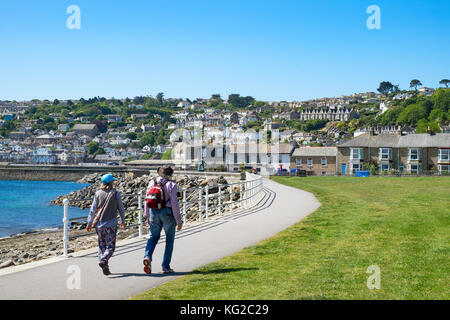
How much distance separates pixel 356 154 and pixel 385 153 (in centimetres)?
358

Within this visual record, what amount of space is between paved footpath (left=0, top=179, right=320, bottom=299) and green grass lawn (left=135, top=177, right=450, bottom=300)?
479 mm

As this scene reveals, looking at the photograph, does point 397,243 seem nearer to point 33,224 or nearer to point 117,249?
point 117,249

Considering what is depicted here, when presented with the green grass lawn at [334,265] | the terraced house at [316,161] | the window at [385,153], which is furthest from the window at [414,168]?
the green grass lawn at [334,265]

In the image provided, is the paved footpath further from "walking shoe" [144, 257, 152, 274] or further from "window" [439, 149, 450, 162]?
"window" [439, 149, 450, 162]

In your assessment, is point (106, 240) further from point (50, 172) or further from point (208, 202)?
point (50, 172)

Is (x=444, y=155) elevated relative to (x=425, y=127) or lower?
lower

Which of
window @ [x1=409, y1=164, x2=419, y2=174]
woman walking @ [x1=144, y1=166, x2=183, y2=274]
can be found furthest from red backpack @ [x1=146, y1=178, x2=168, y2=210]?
window @ [x1=409, y1=164, x2=419, y2=174]

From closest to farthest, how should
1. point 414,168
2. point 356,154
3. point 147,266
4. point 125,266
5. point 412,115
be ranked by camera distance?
point 147,266 < point 125,266 < point 414,168 < point 356,154 < point 412,115

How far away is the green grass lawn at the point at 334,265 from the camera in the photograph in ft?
23.7

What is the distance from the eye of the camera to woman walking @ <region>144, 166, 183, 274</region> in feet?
29.3

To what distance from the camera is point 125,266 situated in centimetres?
947

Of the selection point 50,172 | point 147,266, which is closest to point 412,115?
point 50,172

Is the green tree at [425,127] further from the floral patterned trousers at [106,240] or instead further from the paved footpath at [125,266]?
the floral patterned trousers at [106,240]

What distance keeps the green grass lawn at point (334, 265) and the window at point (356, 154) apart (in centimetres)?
5215
